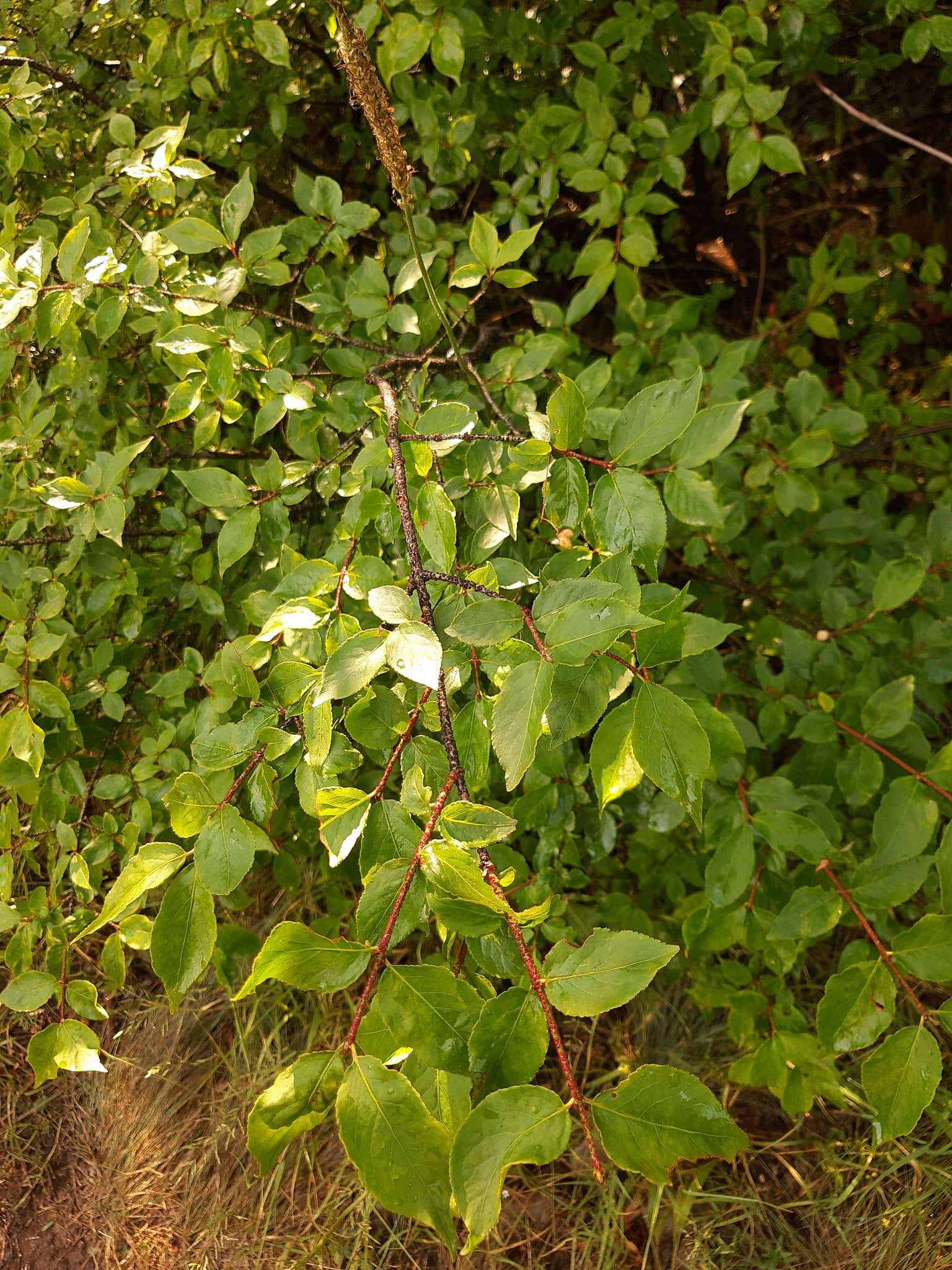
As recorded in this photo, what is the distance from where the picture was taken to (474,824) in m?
0.56

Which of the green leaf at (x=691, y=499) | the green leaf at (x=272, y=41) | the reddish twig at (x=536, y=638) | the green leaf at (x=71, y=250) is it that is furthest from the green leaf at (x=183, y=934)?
the green leaf at (x=272, y=41)

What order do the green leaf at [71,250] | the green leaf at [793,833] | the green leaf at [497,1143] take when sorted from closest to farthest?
the green leaf at [497,1143] < the green leaf at [71,250] < the green leaf at [793,833]

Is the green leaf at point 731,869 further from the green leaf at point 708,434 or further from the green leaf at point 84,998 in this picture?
the green leaf at point 84,998

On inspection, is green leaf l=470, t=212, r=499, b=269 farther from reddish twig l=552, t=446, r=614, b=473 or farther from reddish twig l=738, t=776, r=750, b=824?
reddish twig l=738, t=776, r=750, b=824

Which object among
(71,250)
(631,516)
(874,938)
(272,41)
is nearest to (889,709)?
(874,938)

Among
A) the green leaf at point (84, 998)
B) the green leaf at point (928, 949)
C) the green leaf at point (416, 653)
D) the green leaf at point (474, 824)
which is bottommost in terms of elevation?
the green leaf at point (84, 998)

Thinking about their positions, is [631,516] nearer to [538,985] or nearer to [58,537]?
[538,985]

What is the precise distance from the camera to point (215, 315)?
1.13 m

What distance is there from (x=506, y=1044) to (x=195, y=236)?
940 millimetres

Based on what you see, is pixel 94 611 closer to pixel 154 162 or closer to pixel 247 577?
pixel 247 577

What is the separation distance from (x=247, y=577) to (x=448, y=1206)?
105cm

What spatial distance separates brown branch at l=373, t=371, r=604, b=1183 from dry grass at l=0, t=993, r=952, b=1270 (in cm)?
107

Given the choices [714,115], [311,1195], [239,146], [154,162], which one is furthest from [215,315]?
[311,1195]

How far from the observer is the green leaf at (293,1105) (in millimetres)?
540
